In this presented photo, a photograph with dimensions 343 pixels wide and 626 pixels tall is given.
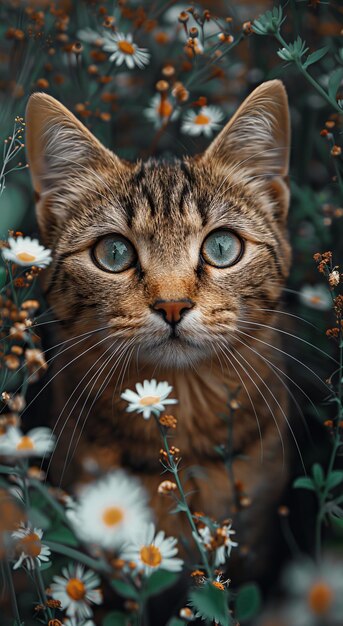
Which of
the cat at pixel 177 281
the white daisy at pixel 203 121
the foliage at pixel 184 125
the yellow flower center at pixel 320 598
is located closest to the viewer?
the yellow flower center at pixel 320 598

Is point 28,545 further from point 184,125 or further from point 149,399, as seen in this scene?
point 184,125

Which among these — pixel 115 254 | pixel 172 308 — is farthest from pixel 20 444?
pixel 115 254

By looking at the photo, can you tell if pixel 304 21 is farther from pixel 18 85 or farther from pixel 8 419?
pixel 8 419

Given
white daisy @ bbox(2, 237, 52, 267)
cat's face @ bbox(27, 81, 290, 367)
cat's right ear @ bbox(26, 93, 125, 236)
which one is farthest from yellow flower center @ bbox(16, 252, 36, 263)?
cat's right ear @ bbox(26, 93, 125, 236)

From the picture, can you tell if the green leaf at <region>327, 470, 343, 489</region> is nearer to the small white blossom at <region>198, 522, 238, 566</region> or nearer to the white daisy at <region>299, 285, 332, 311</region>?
the small white blossom at <region>198, 522, 238, 566</region>

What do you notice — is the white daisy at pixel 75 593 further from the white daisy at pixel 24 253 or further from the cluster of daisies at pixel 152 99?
the cluster of daisies at pixel 152 99

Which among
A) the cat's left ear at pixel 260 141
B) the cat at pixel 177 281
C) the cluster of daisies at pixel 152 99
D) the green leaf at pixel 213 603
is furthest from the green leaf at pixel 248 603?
the cluster of daisies at pixel 152 99
